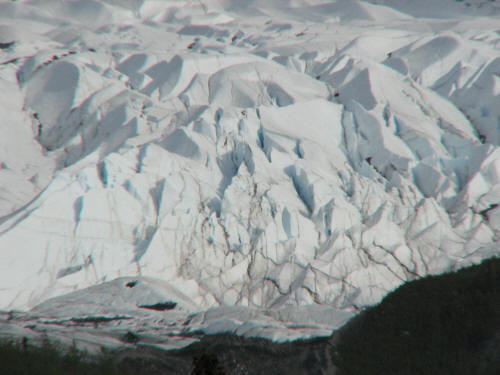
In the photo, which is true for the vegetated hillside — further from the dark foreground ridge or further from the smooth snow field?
the smooth snow field

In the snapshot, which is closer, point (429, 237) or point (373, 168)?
point (429, 237)

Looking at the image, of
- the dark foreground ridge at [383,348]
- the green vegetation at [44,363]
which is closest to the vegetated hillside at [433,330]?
the dark foreground ridge at [383,348]

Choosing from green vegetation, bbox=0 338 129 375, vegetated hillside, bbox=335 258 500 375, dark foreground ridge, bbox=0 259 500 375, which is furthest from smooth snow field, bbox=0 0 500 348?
green vegetation, bbox=0 338 129 375

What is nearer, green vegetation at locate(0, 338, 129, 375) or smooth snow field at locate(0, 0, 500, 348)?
green vegetation at locate(0, 338, 129, 375)

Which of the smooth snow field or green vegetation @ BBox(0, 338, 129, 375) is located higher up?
green vegetation @ BBox(0, 338, 129, 375)

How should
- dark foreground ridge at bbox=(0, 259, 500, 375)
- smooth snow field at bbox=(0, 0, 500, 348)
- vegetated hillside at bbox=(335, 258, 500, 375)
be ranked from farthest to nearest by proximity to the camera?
1. smooth snow field at bbox=(0, 0, 500, 348)
2. vegetated hillside at bbox=(335, 258, 500, 375)
3. dark foreground ridge at bbox=(0, 259, 500, 375)

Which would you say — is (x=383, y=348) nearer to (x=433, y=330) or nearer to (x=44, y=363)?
(x=433, y=330)

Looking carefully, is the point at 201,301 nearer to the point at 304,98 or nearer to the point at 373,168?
the point at 373,168

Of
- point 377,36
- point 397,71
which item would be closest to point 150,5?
point 377,36

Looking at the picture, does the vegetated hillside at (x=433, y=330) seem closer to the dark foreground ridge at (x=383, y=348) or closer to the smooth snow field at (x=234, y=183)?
the dark foreground ridge at (x=383, y=348)
